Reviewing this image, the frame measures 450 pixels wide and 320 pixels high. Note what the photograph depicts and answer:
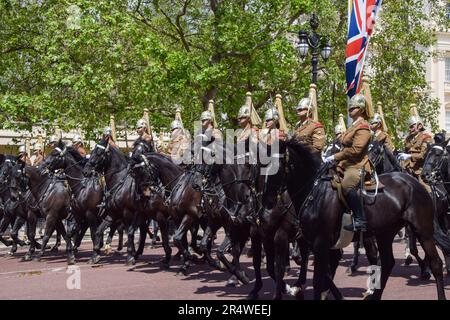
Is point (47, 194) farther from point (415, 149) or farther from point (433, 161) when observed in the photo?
point (433, 161)

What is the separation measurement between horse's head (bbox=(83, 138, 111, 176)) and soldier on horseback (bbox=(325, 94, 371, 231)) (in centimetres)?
771

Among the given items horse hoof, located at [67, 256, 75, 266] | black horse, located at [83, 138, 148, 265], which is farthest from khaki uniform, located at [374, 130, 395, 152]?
horse hoof, located at [67, 256, 75, 266]

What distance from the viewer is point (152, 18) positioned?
95.2 ft

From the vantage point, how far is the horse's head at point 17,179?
60.8ft

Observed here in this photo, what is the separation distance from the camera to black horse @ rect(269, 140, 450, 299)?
30.8 feet

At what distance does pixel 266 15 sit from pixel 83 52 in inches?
264

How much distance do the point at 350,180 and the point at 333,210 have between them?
44 centimetres

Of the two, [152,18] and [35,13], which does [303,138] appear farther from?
[35,13]

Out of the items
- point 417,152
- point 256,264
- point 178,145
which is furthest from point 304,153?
point 178,145

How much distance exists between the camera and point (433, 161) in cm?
1298

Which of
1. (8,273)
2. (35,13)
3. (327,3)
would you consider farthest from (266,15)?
(8,273)

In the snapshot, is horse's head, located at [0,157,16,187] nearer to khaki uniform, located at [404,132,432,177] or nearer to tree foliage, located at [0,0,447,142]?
tree foliage, located at [0,0,447,142]

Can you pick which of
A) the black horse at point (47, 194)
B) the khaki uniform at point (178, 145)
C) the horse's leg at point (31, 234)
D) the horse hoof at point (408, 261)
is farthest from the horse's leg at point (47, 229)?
the horse hoof at point (408, 261)

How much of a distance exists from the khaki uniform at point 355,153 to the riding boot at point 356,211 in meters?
0.16
